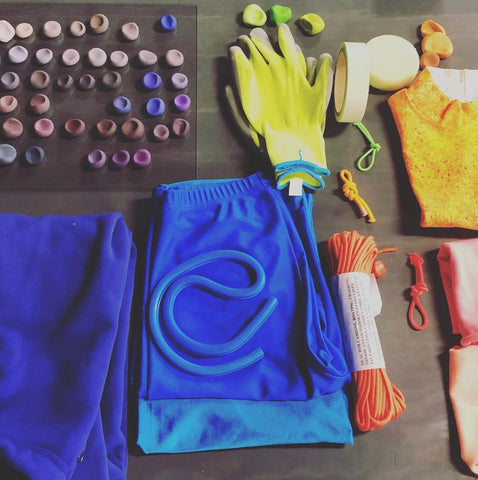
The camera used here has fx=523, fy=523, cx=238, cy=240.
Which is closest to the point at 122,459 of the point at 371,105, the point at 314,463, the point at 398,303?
the point at 314,463

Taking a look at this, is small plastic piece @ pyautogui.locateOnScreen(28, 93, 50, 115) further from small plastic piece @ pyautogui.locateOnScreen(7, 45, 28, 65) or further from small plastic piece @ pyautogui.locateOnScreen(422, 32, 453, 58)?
small plastic piece @ pyautogui.locateOnScreen(422, 32, 453, 58)

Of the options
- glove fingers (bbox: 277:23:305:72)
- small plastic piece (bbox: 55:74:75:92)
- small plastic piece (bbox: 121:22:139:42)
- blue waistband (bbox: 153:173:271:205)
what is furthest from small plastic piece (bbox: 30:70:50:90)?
glove fingers (bbox: 277:23:305:72)

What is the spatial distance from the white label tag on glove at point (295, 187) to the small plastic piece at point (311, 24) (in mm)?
296

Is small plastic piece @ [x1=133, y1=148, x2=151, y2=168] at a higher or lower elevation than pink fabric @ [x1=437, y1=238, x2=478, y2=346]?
higher

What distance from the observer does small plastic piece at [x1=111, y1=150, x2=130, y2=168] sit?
0.77 m

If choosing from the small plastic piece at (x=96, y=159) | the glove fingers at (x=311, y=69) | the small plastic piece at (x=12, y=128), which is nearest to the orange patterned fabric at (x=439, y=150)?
the glove fingers at (x=311, y=69)

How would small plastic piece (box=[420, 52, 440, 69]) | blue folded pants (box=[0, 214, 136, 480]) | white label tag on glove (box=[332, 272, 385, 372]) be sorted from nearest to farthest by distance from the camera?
blue folded pants (box=[0, 214, 136, 480])
white label tag on glove (box=[332, 272, 385, 372])
small plastic piece (box=[420, 52, 440, 69])

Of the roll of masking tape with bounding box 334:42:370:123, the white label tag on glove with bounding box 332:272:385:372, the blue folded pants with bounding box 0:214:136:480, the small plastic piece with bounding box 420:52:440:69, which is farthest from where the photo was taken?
the small plastic piece with bounding box 420:52:440:69

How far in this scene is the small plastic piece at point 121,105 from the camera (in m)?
0.79

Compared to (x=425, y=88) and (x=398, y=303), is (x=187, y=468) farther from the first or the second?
(x=425, y=88)

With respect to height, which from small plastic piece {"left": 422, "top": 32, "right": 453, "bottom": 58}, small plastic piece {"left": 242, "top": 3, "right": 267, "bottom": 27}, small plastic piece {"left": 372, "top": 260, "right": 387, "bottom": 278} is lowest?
small plastic piece {"left": 372, "top": 260, "right": 387, "bottom": 278}

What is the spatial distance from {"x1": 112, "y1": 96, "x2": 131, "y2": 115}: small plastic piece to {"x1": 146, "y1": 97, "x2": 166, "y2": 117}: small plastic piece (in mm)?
30

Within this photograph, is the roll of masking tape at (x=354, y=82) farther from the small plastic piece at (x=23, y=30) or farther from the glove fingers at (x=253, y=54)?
the small plastic piece at (x=23, y=30)

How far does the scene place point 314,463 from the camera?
65 cm
